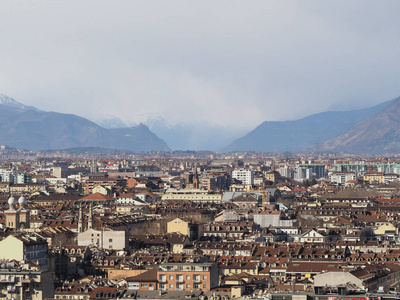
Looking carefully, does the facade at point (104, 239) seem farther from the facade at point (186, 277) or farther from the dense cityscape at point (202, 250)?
the facade at point (186, 277)

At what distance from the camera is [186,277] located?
57.7 metres

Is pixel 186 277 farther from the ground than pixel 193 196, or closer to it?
closer to it

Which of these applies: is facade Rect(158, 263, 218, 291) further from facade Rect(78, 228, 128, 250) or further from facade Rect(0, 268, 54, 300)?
facade Rect(78, 228, 128, 250)

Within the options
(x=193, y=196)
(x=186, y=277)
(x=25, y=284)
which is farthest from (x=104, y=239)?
(x=193, y=196)

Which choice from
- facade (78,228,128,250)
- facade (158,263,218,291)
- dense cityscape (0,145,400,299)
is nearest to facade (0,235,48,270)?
dense cityscape (0,145,400,299)

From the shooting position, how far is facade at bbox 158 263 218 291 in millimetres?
57000

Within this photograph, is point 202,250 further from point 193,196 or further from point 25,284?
point 193,196

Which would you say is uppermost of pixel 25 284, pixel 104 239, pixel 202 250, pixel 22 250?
pixel 22 250

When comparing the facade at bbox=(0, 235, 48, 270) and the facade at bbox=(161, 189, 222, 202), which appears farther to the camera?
the facade at bbox=(161, 189, 222, 202)

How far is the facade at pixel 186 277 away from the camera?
5700 centimetres

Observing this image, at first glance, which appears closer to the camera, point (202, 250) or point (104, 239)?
point (202, 250)

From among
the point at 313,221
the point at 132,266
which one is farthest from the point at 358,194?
the point at 132,266

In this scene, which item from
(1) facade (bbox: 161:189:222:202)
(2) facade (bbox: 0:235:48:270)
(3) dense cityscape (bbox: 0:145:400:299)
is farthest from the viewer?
(1) facade (bbox: 161:189:222:202)

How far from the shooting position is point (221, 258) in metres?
71.1
